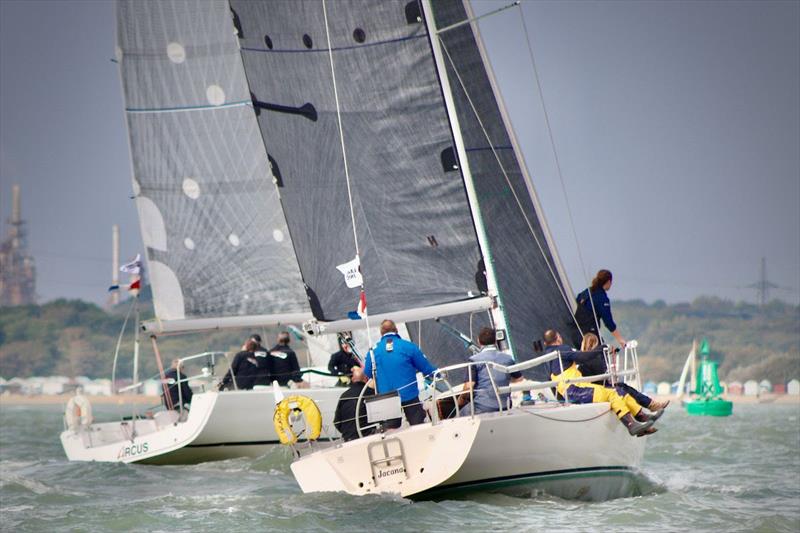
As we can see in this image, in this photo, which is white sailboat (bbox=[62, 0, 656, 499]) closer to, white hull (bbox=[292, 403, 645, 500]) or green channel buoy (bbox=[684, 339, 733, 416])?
white hull (bbox=[292, 403, 645, 500])

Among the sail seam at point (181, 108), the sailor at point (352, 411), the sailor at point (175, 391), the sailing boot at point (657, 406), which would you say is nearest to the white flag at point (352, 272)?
the sailor at point (352, 411)

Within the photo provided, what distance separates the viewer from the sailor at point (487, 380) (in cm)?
1059

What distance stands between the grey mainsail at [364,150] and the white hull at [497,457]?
2744 mm

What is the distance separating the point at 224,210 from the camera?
20422mm

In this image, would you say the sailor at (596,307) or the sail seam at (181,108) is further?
the sail seam at (181,108)

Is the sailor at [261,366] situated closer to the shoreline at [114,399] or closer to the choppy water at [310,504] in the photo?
the choppy water at [310,504]

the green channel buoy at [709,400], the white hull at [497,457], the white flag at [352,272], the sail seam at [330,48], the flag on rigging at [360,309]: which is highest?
A: the sail seam at [330,48]

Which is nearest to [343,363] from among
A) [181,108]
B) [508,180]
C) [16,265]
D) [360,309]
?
[508,180]

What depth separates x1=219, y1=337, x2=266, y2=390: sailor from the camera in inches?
683

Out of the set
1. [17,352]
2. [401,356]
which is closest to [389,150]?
[401,356]

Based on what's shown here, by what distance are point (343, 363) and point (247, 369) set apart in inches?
49.3

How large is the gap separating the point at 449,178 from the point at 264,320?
6728 mm

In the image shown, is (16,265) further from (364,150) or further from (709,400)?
(364,150)

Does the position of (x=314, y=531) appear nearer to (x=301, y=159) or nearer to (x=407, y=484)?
(x=407, y=484)
